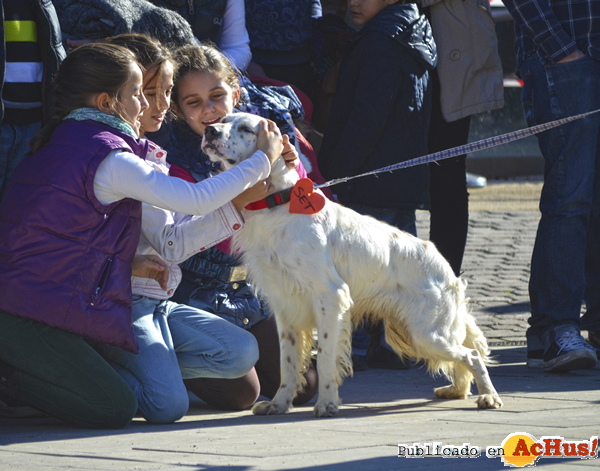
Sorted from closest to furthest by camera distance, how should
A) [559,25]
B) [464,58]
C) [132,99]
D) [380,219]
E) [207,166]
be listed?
[132,99]
[207,166]
[559,25]
[380,219]
[464,58]

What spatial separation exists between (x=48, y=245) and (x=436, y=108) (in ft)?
10.2

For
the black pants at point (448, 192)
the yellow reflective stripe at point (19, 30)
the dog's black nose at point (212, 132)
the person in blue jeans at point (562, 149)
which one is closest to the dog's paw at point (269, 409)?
the dog's black nose at point (212, 132)

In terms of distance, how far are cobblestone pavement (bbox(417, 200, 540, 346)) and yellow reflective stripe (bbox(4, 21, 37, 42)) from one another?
3.40 metres

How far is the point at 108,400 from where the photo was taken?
12.0ft

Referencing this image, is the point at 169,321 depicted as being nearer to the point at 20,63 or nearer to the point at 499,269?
the point at 20,63

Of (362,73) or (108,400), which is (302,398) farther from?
(362,73)

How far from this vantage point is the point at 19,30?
4.57 metres

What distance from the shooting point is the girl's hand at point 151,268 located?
4004mm

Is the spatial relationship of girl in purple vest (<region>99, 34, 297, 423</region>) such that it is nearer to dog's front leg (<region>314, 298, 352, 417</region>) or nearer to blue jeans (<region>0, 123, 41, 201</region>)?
dog's front leg (<region>314, 298, 352, 417</region>)

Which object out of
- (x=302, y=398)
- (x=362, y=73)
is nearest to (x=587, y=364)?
(x=302, y=398)

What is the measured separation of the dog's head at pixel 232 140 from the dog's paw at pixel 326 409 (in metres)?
1.15

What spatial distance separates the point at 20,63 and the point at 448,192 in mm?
2796

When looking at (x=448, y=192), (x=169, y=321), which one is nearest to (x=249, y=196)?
(x=169, y=321)

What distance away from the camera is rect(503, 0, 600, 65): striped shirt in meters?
5.09
